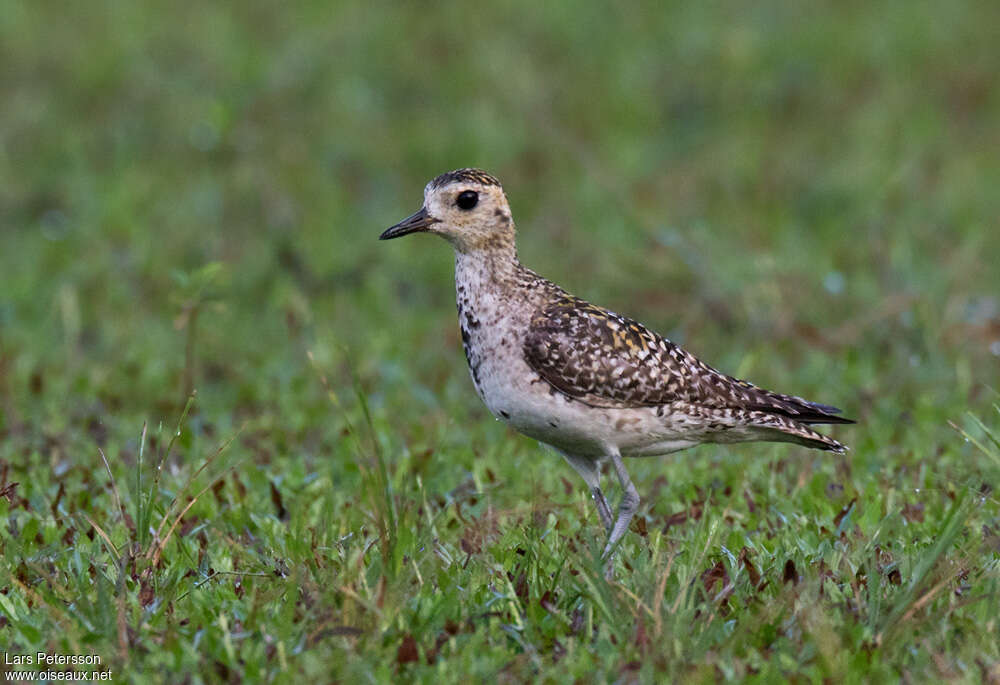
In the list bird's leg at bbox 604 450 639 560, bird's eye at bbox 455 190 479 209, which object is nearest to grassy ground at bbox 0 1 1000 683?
bird's leg at bbox 604 450 639 560

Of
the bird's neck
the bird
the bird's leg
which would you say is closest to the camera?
the bird

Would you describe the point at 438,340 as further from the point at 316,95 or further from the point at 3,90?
the point at 3,90

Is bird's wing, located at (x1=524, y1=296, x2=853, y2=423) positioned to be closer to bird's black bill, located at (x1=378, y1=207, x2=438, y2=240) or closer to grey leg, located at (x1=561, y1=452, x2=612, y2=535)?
grey leg, located at (x1=561, y1=452, x2=612, y2=535)

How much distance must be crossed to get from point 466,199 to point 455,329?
4.30m

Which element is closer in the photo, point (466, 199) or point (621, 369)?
point (621, 369)

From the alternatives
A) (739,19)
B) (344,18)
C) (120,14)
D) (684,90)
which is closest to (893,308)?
(684,90)

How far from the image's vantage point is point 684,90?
49.9 feet

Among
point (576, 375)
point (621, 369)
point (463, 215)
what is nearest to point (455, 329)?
point (463, 215)

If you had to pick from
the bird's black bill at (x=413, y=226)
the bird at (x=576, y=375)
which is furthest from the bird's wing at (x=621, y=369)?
the bird's black bill at (x=413, y=226)

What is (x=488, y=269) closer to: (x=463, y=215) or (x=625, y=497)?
(x=463, y=215)

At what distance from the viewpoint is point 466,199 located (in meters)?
6.62

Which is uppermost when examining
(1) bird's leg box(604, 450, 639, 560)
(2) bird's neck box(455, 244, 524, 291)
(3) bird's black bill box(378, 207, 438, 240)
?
(3) bird's black bill box(378, 207, 438, 240)

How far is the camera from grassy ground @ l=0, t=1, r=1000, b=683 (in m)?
5.09

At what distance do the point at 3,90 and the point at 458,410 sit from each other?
8.10 m
